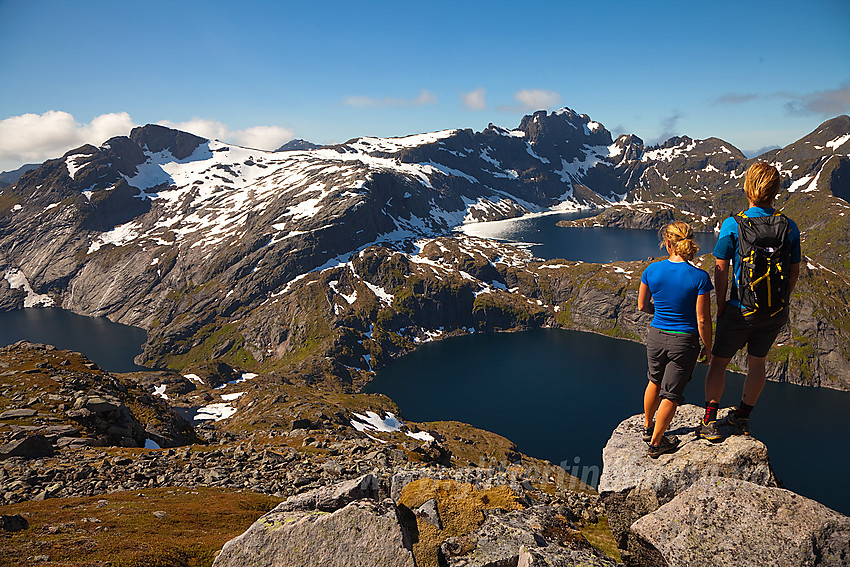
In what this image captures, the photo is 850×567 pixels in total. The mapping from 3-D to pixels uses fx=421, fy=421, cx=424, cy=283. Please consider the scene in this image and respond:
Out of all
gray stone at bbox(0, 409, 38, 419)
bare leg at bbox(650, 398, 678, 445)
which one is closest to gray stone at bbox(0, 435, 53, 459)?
gray stone at bbox(0, 409, 38, 419)

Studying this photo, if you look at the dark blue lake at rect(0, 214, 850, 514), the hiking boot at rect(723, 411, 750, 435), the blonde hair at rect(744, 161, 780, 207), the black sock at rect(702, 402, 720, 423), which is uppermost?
the blonde hair at rect(744, 161, 780, 207)

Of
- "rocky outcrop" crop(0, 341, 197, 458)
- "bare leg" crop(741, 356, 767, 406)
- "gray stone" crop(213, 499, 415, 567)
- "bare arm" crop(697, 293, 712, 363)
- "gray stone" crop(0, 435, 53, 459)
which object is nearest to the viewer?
"gray stone" crop(213, 499, 415, 567)

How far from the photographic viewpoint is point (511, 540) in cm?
941

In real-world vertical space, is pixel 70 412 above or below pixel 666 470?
below

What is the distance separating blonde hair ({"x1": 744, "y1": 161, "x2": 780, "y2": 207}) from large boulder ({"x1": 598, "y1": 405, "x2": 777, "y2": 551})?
568cm

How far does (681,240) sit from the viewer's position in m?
9.96

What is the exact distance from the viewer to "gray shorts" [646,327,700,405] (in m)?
9.98

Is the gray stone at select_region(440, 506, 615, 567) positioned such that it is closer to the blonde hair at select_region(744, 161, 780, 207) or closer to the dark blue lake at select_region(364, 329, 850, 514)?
the blonde hair at select_region(744, 161, 780, 207)

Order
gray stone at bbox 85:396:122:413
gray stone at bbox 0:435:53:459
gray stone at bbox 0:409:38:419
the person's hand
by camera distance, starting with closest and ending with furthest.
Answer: the person's hand
gray stone at bbox 0:435:53:459
gray stone at bbox 0:409:38:419
gray stone at bbox 85:396:122:413

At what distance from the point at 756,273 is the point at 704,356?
2.39m

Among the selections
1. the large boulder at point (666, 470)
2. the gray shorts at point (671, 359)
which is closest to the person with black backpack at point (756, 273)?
the large boulder at point (666, 470)

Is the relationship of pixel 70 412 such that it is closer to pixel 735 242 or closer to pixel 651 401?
pixel 651 401

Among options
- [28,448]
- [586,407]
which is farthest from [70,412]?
[586,407]

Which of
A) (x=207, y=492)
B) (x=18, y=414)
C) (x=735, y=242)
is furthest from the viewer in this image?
(x=18, y=414)
